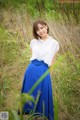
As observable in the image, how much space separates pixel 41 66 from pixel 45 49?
160 mm

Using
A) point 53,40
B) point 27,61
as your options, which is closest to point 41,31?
point 53,40

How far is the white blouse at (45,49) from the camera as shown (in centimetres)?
235

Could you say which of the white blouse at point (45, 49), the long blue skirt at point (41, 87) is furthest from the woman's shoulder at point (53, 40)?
the long blue skirt at point (41, 87)

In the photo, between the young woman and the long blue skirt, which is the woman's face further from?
the long blue skirt

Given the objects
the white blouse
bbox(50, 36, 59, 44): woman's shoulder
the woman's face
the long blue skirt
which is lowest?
the long blue skirt

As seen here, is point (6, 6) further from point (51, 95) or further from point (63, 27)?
point (51, 95)

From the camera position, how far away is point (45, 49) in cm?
238

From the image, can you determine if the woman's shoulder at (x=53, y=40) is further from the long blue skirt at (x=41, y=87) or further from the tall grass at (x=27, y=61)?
the long blue skirt at (x=41, y=87)

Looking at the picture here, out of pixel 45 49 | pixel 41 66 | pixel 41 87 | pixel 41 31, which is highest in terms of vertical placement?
pixel 41 31

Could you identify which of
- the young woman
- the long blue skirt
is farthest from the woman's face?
the long blue skirt

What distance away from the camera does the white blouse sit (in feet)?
7.72

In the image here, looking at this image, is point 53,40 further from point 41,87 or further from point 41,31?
point 41,87

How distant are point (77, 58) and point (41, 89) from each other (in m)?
0.44

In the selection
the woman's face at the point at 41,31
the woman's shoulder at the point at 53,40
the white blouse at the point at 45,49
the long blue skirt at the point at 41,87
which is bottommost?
the long blue skirt at the point at 41,87
